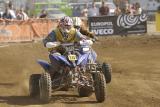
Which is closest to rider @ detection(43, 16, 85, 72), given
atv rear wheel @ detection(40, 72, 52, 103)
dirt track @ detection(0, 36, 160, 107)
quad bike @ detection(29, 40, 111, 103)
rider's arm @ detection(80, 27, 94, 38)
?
quad bike @ detection(29, 40, 111, 103)

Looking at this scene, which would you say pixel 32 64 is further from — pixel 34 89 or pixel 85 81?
pixel 85 81

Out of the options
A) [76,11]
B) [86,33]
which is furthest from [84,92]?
A: [76,11]

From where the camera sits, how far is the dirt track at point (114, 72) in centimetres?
849

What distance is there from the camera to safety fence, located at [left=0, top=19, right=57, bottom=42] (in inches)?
874

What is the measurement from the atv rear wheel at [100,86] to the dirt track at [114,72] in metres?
0.12

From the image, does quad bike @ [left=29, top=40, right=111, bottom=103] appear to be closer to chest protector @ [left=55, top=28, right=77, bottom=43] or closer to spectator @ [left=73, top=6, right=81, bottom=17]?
chest protector @ [left=55, top=28, right=77, bottom=43]

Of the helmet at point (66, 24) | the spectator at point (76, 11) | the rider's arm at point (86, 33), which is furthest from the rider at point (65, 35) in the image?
the spectator at point (76, 11)

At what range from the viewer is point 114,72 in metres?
12.5

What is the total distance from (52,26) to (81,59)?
1487 centimetres

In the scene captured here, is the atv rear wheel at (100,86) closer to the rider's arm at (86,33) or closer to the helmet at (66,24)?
the helmet at (66,24)

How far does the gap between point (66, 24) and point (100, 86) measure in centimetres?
134

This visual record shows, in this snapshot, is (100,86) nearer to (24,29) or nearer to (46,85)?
(46,85)

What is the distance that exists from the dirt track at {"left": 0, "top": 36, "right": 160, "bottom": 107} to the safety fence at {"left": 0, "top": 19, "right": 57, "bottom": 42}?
1235mm

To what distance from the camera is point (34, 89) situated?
30.1 feet
